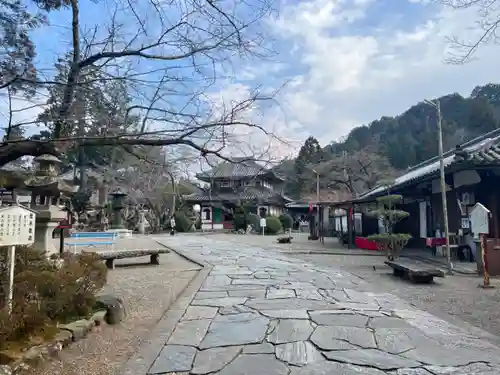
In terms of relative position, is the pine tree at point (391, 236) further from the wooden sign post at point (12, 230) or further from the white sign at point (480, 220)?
the wooden sign post at point (12, 230)

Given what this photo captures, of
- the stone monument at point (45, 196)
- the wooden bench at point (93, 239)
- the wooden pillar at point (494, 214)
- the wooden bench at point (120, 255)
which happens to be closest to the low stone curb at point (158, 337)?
the stone monument at point (45, 196)

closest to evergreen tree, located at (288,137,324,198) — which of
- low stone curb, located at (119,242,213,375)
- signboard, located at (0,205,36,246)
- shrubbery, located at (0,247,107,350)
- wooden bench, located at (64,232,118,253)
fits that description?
wooden bench, located at (64,232,118,253)

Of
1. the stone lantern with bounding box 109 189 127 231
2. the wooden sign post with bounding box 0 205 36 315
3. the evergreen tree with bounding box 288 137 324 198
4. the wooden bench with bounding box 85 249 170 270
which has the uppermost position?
the evergreen tree with bounding box 288 137 324 198

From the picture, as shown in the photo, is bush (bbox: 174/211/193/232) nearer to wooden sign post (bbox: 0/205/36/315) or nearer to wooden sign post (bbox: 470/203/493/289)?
wooden sign post (bbox: 470/203/493/289)

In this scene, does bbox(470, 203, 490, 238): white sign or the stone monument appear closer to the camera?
the stone monument

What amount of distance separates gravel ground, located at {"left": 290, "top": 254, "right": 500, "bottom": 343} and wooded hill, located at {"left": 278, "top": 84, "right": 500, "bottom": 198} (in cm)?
2488

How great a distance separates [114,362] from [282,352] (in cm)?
164

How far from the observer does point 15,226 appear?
408 centimetres

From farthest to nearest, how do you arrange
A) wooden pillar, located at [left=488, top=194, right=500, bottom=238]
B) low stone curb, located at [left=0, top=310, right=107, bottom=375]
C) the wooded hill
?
the wooded hill → wooden pillar, located at [left=488, top=194, right=500, bottom=238] → low stone curb, located at [left=0, top=310, right=107, bottom=375]

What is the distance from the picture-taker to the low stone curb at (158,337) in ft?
11.9

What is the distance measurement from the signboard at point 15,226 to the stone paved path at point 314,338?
1.88 meters

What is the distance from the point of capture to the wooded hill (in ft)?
130

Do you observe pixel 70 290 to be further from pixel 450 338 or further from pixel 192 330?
pixel 450 338

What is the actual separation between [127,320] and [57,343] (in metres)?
1.61
